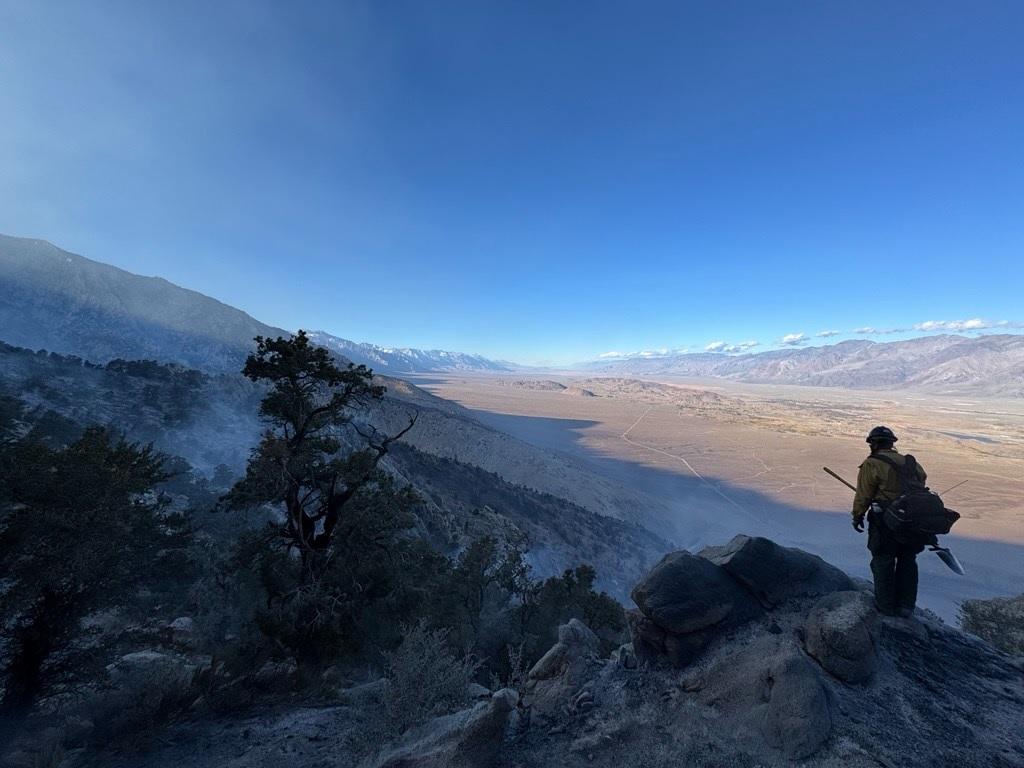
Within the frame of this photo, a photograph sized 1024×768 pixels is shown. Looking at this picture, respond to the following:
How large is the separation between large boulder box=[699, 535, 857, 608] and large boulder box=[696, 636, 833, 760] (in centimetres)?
85

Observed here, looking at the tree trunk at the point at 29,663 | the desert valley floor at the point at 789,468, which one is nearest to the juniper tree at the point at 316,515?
the tree trunk at the point at 29,663

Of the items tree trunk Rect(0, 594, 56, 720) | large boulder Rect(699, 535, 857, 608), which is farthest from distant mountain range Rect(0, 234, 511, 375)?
large boulder Rect(699, 535, 857, 608)

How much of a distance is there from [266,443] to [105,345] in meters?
70.9

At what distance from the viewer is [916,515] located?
5.48 meters

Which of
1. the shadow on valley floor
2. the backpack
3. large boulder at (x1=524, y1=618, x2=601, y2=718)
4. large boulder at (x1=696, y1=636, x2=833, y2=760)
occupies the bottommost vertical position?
the shadow on valley floor

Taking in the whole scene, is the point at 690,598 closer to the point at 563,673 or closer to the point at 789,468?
the point at 563,673

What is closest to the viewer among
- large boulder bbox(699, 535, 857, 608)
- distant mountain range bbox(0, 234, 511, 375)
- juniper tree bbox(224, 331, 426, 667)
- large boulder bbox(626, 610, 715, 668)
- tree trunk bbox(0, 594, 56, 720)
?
tree trunk bbox(0, 594, 56, 720)

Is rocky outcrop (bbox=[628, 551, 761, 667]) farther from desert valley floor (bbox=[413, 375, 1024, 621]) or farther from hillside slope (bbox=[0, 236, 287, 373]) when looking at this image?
hillside slope (bbox=[0, 236, 287, 373])

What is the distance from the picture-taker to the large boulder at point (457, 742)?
4734mm

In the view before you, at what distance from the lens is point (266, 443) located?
28.0 ft

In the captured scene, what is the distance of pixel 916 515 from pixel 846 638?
1846mm

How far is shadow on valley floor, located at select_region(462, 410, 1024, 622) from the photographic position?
93.9 feet

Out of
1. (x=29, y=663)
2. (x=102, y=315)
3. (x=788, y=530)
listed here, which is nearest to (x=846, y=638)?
(x=29, y=663)

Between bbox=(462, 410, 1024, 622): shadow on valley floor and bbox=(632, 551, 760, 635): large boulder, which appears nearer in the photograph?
bbox=(632, 551, 760, 635): large boulder
